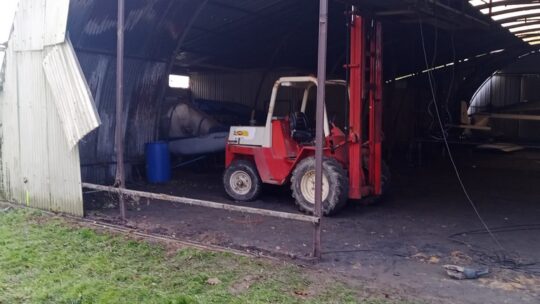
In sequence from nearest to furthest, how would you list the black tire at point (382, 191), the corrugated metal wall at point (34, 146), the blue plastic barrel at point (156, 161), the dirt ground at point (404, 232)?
the dirt ground at point (404, 232) < the corrugated metal wall at point (34, 146) < the black tire at point (382, 191) < the blue plastic barrel at point (156, 161)

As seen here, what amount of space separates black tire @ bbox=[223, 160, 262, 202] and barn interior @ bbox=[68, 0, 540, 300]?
31cm

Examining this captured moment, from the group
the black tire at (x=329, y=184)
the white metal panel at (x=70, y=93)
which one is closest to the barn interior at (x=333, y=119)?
the black tire at (x=329, y=184)

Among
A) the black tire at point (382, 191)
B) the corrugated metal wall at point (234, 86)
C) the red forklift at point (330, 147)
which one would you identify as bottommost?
the black tire at point (382, 191)

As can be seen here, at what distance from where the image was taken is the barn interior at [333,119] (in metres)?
6.91

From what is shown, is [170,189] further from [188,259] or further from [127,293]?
[127,293]

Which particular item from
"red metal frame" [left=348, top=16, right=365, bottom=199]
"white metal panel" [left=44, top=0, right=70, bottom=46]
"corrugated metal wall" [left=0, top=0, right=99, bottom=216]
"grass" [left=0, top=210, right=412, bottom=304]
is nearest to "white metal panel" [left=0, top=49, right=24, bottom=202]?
"corrugated metal wall" [left=0, top=0, right=99, bottom=216]

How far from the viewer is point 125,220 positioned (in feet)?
25.2

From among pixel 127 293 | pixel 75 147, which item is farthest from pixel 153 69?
pixel 127 293

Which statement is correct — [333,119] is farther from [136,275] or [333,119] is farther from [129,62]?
[136,275]

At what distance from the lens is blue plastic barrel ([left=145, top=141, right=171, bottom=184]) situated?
1092 centimetres

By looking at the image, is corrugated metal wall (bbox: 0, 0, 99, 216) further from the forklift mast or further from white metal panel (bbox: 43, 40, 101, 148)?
the forklift mast

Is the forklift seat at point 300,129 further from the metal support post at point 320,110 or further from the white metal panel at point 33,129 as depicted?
the white metal panel at point 33,129

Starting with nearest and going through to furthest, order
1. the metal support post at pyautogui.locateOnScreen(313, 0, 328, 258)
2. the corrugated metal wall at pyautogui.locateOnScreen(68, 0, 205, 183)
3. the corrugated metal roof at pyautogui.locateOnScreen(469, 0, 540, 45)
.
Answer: the metal support post at pyautogui.locateOnScreen(313, 0, 328, 258)
the corrugated metal wall at pyautogui.locateOnScreen(68, 0, 205, 183)
the corrugated metal roof at pyautogui.locateOnScreen(469, 0, 540, 45)

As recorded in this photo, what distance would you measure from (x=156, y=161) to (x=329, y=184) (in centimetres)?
436
